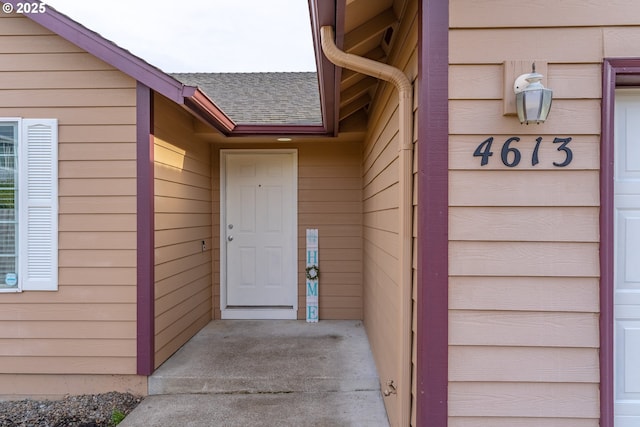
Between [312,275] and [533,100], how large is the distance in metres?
3.41

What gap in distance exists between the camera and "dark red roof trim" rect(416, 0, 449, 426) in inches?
59.9

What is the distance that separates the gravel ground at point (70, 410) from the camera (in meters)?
2.59

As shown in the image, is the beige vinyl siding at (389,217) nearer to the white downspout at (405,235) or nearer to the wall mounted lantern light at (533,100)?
the white downspout at (405,235)

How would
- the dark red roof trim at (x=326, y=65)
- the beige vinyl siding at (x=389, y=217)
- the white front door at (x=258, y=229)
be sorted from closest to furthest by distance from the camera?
the dark red roof trim at (x=326, y=65) < the beige vinyl siding at (x=389, y=217) < the white front door at (x=258, y=229)

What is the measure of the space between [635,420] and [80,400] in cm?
340

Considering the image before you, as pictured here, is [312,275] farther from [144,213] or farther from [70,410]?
[70,410]

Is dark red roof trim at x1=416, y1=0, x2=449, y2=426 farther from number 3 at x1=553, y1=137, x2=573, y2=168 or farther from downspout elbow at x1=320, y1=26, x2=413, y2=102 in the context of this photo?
number 3 at x1=553, y1=137, x2=573, y2=168

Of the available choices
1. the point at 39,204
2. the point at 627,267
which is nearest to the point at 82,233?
the point at 39,204

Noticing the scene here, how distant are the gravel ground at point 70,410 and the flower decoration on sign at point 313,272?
216 centimetres

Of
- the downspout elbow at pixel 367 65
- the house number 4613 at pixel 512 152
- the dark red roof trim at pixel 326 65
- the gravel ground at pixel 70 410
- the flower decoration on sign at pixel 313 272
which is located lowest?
the gravel ground at pixel 70 410

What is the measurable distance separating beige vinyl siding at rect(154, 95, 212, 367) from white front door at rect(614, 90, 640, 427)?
115 inches

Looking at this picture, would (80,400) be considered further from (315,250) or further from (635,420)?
(635,420)
